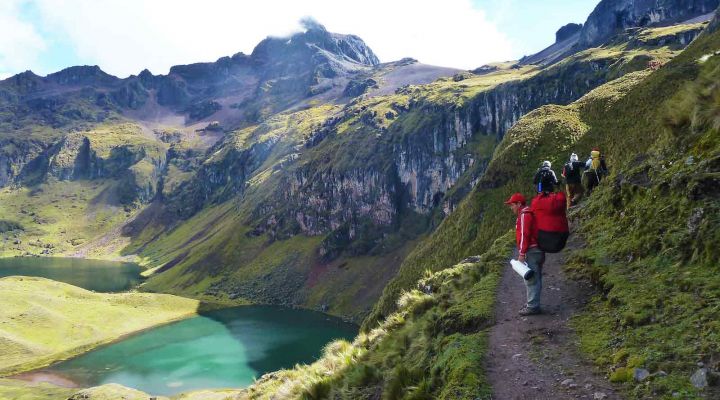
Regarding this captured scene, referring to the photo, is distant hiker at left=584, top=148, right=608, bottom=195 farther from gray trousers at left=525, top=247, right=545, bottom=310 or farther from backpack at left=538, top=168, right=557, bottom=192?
gray trousers at left=525, top=247, right=545, bottom=310

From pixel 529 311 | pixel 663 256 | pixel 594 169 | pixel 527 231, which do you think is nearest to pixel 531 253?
pixel 527 231

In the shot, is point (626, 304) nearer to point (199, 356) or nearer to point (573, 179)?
point (573, 179)

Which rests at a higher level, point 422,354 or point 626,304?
point 626,304

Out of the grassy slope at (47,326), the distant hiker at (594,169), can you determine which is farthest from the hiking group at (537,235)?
the grassy slope at (47,326)

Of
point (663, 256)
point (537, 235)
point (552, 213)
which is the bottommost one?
point (663, 256)

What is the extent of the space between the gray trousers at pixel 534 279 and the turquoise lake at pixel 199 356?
11214 centimetres

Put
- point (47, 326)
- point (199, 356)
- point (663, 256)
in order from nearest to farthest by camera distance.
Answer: point (663, 256)
point (199, 356)
point (47, 326)

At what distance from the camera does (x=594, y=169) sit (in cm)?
3400

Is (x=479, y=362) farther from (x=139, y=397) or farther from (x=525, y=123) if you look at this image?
(x=139, y=397)

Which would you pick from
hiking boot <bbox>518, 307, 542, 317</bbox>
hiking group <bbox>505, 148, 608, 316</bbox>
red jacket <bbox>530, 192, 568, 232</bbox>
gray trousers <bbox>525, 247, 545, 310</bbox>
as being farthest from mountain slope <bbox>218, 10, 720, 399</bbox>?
Result: red jacket <bbox>530, 192, 568, 232</bbox>

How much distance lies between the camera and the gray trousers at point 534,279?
15883mm

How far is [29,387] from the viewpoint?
123m

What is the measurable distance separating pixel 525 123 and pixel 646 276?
235 feet

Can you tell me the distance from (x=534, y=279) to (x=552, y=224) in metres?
1.90
